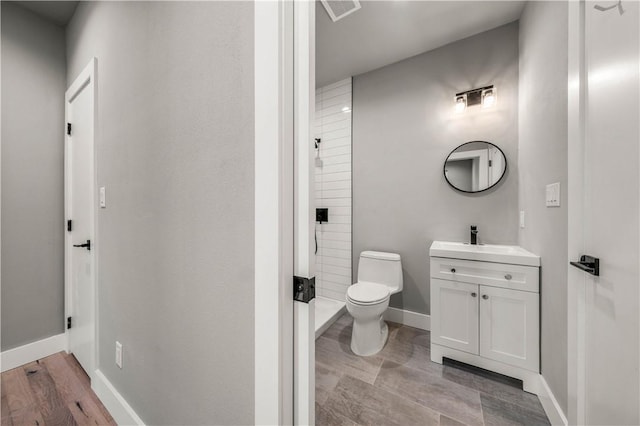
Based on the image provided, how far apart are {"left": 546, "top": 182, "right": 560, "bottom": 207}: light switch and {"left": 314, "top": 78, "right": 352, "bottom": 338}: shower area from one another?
1639 mm

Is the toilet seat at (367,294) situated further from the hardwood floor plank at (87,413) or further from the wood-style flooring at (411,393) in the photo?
the hardwood floor plank at (87,413)

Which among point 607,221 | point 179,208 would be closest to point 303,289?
point 179,208

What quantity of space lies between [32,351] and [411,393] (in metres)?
2.76

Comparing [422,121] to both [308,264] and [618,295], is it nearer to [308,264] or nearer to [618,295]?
[618,295]

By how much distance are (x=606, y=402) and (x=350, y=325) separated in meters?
1.72

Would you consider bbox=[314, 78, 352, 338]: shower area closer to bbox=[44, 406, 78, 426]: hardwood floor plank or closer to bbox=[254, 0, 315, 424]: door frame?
bbox=[44, 406, 78, 426]: hardwood floor plank

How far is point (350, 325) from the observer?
90.9 inches

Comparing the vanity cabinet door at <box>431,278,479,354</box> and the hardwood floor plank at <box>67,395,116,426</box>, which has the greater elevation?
the vanity cabinet door at <box>431,278,479,354</box>

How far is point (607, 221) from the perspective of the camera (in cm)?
79

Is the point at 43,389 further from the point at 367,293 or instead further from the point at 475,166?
the point at 475,166

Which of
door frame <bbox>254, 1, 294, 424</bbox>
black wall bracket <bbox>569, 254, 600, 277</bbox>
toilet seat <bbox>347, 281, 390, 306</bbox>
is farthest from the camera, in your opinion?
toilet seat <bbox>347, 281, 390, 306</bbox>

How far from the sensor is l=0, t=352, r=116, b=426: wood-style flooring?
50.4 inches

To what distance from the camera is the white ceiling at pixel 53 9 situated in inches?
66.7

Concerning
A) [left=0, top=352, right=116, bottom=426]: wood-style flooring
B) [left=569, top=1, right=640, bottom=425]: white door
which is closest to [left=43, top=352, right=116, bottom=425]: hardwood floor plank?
[left=0, top=352, right=116, bottom=426]: wood-style flooring
